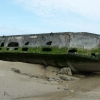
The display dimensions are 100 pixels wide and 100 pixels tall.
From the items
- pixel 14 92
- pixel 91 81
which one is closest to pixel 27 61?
pixel 91 81

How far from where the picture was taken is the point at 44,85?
696 cm

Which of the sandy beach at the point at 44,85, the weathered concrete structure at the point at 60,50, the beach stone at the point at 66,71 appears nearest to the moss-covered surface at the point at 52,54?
the weathered concrete structure at the point at 60,50

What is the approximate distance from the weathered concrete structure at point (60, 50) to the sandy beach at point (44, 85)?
1.60 ft

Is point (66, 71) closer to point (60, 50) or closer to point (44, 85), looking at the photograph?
point (60, 50)

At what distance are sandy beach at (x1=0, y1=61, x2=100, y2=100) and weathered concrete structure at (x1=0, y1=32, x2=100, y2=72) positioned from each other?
0.49 m

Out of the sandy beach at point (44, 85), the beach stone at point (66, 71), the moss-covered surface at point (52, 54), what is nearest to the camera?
the sandy beach at point (44, 85)

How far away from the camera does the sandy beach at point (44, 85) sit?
5395 mm

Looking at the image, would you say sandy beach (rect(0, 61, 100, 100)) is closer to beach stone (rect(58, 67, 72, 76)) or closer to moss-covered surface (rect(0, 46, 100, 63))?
beach stone (rect(58, 67, 72, 76))

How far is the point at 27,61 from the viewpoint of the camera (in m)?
10.9

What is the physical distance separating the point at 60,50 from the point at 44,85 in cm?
269

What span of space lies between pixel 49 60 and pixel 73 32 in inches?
66.8

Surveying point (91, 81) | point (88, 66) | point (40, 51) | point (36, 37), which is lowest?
point (91, 81)

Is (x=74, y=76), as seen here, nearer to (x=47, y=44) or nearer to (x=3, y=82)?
(x=47, y=44)

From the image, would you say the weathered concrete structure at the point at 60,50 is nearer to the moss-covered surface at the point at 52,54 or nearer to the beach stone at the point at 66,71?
the moss-covered surface at the point at 52,54
